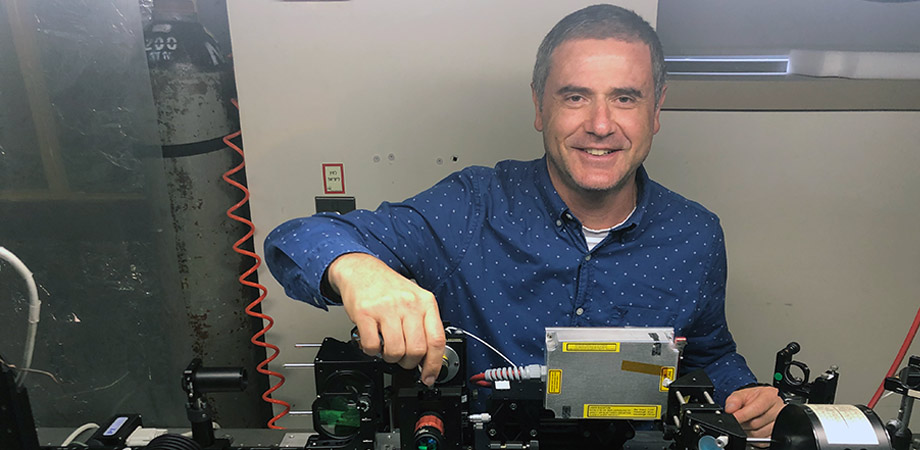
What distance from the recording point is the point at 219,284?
1694 millimetres

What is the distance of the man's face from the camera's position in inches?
46.9

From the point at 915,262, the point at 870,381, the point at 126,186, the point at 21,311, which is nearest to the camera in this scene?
the point at 21,311

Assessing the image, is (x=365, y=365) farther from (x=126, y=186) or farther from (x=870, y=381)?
(x=870, y=381)

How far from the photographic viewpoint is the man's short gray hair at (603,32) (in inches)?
47.6

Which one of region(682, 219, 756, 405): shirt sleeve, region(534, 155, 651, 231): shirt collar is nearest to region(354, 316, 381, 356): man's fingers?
region(534, 155, 651, 231): shirt collar

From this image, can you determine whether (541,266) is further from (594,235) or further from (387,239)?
(387,239)

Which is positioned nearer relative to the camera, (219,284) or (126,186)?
(126,186)

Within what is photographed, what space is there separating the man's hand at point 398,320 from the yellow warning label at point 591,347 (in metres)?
0.19

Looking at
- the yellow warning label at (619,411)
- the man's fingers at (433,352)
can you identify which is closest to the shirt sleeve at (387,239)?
the man's fingers at (433,352)

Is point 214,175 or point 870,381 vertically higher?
point 214,175

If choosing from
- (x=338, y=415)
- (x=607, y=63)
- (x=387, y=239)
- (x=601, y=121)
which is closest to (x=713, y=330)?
(x=601, y=121)

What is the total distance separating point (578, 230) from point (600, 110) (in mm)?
289

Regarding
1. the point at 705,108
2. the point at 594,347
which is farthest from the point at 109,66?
the point at 705,108

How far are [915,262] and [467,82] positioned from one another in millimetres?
1488
